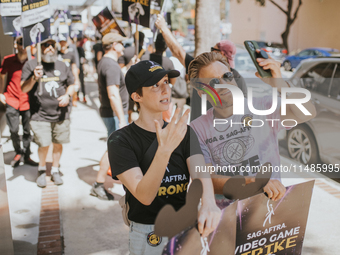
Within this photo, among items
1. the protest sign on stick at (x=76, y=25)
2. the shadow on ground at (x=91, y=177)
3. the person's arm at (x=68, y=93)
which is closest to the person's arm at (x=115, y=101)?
the person's arm at (x=68, y=93)

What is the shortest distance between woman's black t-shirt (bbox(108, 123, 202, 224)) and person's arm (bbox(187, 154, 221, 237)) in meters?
0.08

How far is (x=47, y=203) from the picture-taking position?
15.4 ft

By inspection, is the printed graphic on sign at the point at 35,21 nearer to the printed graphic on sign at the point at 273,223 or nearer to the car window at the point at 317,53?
the printed graphic on sign at the point at 273,223

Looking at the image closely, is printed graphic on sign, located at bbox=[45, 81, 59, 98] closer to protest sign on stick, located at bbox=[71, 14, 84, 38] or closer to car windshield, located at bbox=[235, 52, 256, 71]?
car windshield, located at bbox=[235, 52, 256, 71]

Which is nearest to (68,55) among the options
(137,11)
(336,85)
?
(137,11)

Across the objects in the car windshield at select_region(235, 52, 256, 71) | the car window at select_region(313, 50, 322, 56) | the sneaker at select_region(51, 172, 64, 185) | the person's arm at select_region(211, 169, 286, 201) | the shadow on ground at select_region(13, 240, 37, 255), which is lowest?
the car window at select_region(313, 50, 322, 56)

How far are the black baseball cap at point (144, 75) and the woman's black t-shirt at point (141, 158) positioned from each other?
24 centimetres

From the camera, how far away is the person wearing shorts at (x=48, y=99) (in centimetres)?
504

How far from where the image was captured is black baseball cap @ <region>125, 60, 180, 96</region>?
6.46ft

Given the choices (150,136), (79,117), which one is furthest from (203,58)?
(79,117)

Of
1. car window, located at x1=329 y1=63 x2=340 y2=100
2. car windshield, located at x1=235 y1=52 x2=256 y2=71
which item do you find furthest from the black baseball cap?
car windshield, located at x1=235 y1=52 x2=256 y2=71

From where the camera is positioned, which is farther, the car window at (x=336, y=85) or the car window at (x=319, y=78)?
the car window at (x=319, y=78)

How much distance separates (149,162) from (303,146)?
15.5ft

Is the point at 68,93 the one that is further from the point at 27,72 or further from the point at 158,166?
the point at 158,166
